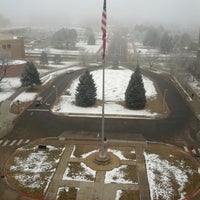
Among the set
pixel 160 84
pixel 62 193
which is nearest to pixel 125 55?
pixel 160 84

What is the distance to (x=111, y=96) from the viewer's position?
5581 cm

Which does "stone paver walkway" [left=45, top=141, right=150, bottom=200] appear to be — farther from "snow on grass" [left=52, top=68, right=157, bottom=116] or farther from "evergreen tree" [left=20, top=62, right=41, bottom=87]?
"evergreen tree" [left=20, top=62, right=41, bottom=87]

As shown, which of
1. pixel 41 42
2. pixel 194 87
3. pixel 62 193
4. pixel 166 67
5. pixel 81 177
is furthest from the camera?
pixel 41 42

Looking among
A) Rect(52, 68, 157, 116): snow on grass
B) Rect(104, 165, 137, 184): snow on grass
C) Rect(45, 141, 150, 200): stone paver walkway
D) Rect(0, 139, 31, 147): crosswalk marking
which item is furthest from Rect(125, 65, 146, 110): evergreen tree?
Rect(104, 165, 137, 184): snow on grass

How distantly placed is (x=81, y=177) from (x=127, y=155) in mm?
6707

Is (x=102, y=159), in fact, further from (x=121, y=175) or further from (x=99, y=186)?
(x=99, y=186)

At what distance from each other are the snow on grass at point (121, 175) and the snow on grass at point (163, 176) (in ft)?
5.72

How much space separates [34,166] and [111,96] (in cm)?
2851

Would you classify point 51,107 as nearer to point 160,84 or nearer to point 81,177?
point 81,177

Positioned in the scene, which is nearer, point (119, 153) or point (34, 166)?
point (34, 166)

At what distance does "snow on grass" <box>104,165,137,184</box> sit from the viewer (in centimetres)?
2733

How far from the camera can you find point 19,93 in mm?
56656

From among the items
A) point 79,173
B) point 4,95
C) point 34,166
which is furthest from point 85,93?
point 79,173

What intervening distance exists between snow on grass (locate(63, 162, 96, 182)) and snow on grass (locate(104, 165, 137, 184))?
157 centimetres
